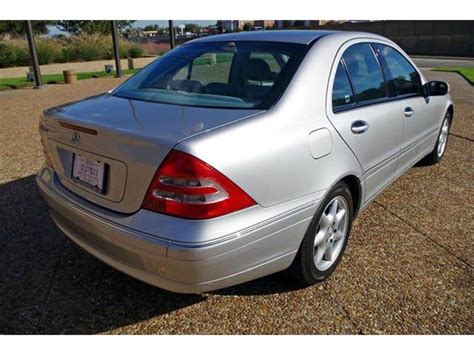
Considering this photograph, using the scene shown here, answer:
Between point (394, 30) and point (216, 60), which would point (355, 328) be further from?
point (394, 30)

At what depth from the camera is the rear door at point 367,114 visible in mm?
2604

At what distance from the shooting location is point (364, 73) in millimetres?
3006

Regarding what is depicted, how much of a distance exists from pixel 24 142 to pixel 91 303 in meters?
4.79

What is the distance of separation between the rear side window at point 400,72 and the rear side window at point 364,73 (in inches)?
8.8

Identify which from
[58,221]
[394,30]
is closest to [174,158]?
[58,221]

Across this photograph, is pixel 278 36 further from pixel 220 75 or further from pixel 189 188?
→ pixel 189 188

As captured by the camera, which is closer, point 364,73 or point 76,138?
point 76,138

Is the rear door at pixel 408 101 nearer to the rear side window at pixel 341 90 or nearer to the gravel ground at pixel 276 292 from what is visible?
the gravel ground at pixel 276 292

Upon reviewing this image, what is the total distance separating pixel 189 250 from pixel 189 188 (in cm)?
29

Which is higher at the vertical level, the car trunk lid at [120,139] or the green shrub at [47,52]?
the car trunk lid at [120,139]

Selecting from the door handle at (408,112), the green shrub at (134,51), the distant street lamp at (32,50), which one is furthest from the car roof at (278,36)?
the green shrub at (134,51)

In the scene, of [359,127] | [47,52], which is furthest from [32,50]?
[359,127]

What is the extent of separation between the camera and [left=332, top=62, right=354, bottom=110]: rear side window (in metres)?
2.57

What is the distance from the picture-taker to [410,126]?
3613 mm
